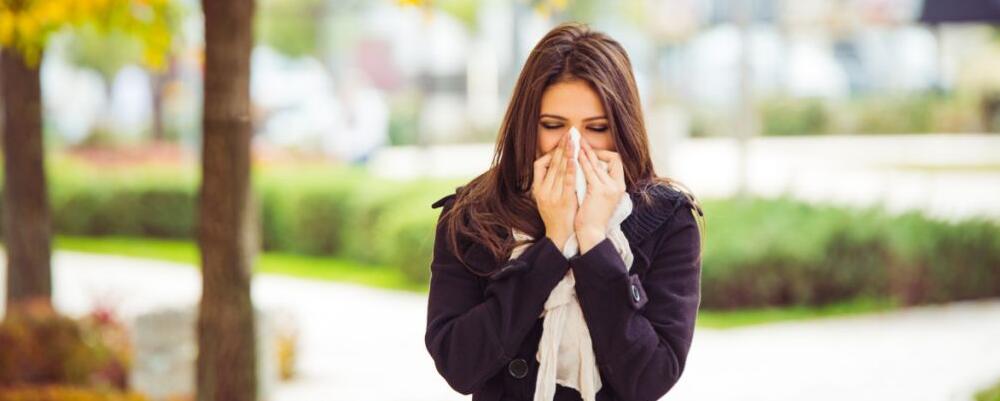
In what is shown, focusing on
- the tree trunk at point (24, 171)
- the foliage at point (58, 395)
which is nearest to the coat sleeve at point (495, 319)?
the foliage at point (58, 395)

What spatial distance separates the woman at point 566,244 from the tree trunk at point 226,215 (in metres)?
2.83

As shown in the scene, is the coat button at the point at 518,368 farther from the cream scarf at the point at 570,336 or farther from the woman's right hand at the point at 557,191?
the woman's right hand at the point at 557,191

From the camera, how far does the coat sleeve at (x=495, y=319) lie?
7.97 feet

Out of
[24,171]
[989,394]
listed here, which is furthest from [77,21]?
[989,394]

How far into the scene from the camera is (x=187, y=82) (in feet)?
123

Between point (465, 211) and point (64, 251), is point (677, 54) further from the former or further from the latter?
point (465, 211)

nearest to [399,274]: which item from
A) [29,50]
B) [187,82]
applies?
[29,50]

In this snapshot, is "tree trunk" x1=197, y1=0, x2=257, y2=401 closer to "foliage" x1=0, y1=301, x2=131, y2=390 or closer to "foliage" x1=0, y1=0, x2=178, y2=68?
"foliage" x1=0, y1=0, x2=178, y2=68

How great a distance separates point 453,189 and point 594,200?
39.3 ft

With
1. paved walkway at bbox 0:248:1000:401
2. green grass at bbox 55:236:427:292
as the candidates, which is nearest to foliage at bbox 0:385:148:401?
paved walkway at bbox 0:248:1000:401

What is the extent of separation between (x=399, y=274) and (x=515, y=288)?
1189 centimetres

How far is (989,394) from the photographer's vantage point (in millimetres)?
7074

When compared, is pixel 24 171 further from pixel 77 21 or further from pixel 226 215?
pixel 226 215

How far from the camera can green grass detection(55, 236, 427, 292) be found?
1467 centimetres
